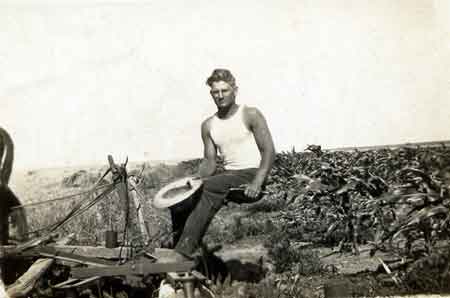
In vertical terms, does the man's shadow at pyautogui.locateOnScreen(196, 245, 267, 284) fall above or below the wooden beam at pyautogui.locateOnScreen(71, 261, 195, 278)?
below

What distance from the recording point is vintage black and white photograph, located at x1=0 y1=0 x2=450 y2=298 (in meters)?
4.54

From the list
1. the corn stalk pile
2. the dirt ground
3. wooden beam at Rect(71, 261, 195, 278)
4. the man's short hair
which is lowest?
the dirt ground

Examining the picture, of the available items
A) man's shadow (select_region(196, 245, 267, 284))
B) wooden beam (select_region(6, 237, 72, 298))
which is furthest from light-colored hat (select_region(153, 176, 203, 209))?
wooden beam (select_region(6, 237, 72, 298))

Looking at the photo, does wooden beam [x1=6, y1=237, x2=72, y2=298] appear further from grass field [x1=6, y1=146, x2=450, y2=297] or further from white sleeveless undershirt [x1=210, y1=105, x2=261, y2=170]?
white sleeveless undershirt [x1=210, y1=105, x2=261, y2=170]

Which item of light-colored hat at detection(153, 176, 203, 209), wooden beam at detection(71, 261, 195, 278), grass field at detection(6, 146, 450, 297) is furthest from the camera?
grass field at detection(6, 146, 450, 297)

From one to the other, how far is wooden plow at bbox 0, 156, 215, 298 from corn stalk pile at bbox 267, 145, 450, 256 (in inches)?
42.7

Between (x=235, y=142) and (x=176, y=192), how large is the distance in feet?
2.25

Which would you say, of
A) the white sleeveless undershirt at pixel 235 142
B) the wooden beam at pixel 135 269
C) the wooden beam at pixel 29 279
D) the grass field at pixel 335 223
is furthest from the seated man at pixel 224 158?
the wooden beam at pixel 29 279

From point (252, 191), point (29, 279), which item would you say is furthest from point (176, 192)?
point (29, 279)

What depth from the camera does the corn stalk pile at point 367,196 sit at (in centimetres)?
453

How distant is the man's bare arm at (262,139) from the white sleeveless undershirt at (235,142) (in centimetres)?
4

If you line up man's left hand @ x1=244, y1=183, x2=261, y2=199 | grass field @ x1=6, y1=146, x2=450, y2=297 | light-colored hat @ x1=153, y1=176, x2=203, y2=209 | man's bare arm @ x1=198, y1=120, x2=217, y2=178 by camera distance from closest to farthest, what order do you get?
1. light-colored hat @ x1=153, y1=176, x2=203, y2=209
2. man's left hand @ x1=244, y1=183, x2=261, y2=199
3. grass field @ x1=6, y1=146, x2=450, y2=297
4. man's bare arm @ x1=198, y1=120, x2=217, y2=178

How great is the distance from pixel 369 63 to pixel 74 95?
8.92 feet

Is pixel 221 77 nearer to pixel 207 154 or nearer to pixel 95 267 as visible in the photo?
pixel 207 154
